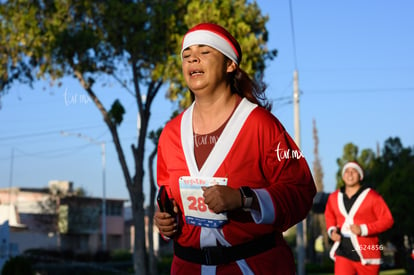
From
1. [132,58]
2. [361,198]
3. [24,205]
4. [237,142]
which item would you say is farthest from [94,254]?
[237,142]

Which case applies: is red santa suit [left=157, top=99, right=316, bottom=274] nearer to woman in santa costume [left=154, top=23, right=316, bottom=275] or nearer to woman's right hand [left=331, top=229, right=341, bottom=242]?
woman in santa costume [left=154, top=23, right=316, bottom=275]

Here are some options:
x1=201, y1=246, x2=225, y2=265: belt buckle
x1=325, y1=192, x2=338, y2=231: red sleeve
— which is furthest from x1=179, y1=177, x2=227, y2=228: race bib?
x1=325, y1=192, x2=338, y2=231: red sleeve

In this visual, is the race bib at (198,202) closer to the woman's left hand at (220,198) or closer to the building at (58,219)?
the woman's left hand at (220,198)

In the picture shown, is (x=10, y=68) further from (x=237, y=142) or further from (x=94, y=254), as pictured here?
(x=94, y=254)

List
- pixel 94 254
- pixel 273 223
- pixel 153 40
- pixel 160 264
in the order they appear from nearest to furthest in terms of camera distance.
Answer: pixel 273 223 < pixel 153 40 < pixel 160 264 < pixel 94 254

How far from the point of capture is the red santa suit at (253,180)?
3564 mm

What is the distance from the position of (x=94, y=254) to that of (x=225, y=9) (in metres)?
44.9

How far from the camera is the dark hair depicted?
13.0 feet

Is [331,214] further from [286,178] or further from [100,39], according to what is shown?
[100,39]

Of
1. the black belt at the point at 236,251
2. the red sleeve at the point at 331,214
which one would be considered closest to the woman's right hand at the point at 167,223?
the black belt at the point at 236,251

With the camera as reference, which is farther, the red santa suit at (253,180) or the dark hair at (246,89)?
the dark hair at (246,89)

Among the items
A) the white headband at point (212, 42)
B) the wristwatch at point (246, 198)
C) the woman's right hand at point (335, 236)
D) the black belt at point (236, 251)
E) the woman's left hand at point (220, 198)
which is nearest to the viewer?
the woman's left hand at point (220, 198)

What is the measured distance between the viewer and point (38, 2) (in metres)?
23.9

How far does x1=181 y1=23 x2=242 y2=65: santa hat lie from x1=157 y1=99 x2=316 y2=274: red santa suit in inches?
12.4
